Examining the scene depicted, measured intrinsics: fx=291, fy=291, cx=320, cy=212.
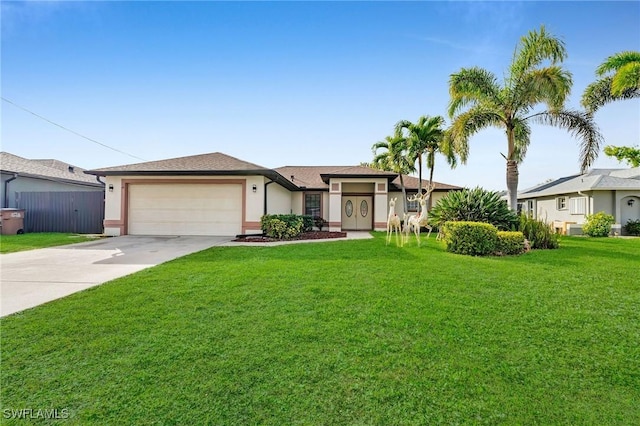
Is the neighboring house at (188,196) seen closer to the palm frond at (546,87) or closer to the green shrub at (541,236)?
the green shrub at (541,236)

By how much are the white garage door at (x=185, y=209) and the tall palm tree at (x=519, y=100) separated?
10.4 metres

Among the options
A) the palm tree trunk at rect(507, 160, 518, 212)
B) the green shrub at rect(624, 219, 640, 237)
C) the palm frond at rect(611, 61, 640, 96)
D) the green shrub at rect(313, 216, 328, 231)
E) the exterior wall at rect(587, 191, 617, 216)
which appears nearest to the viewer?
the palm frond at rect(611, 61, 640, 96)

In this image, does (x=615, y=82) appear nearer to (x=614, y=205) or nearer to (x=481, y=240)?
(x=614, y=205)

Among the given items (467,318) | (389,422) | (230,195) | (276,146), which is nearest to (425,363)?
(389,422)

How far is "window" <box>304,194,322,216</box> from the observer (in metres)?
19.0

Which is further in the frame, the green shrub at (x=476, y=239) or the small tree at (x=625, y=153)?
the small tree at (x=625, y=153)

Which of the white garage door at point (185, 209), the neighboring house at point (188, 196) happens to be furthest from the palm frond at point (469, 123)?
the white garage door at point (185, 209)

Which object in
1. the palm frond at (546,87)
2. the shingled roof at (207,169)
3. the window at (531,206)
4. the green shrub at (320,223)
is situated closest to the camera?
the palm frond at (546,87)

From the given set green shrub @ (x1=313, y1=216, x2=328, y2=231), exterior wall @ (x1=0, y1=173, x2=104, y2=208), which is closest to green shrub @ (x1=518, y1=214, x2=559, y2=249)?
green shrub @ (x1=313, y1=216, x2=328, y2=231)

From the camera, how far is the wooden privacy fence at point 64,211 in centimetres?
1455

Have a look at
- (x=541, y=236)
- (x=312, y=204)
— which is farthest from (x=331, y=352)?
(x=312, y=204)

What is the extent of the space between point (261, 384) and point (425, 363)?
154 cm

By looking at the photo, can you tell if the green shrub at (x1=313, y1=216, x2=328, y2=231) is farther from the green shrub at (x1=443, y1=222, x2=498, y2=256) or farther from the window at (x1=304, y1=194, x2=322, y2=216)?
the green shrub at (x1=443, y1=222, x2=498, y2=256)

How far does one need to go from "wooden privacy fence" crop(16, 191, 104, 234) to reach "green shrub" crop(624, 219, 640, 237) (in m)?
28.6
